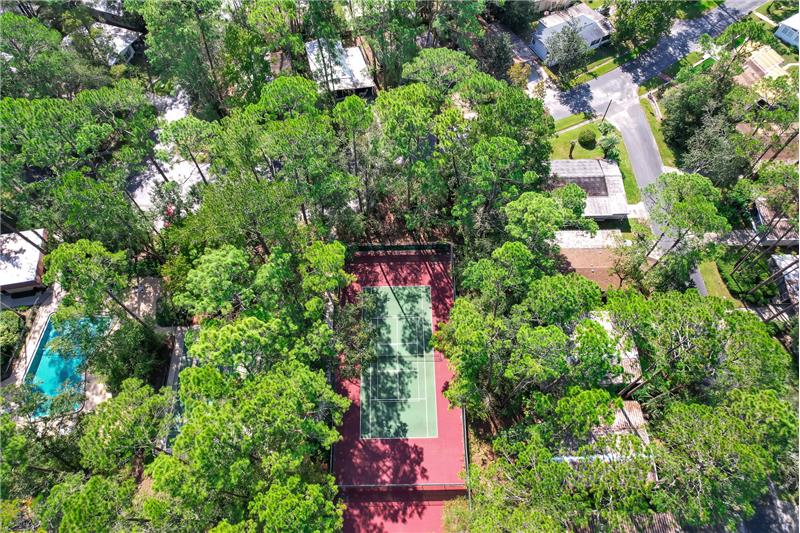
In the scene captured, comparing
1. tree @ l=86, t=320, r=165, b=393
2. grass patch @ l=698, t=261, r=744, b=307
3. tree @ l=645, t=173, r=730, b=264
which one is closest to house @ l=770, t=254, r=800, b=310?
grass patch @ l=698, t=261, r=744, b=307

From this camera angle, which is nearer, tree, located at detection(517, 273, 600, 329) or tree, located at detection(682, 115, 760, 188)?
tree, located at detection(517, 273, 600, 329)

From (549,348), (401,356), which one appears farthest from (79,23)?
(549,348)

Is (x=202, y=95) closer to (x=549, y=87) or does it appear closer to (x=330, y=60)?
(x=330, y=60)

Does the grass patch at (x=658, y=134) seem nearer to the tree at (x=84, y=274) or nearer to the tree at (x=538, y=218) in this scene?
the tree at (x=538, y=218)

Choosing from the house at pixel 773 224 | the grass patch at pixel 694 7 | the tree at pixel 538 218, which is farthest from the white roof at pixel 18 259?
the grass patch at pixel 694 7

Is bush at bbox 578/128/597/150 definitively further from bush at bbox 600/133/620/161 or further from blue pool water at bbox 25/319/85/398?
blue pool water at bbox 25/319/85/398

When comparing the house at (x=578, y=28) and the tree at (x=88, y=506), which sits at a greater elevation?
the house at (x=578, y=28)

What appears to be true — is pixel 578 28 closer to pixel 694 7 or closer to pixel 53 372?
pixel 694 7
